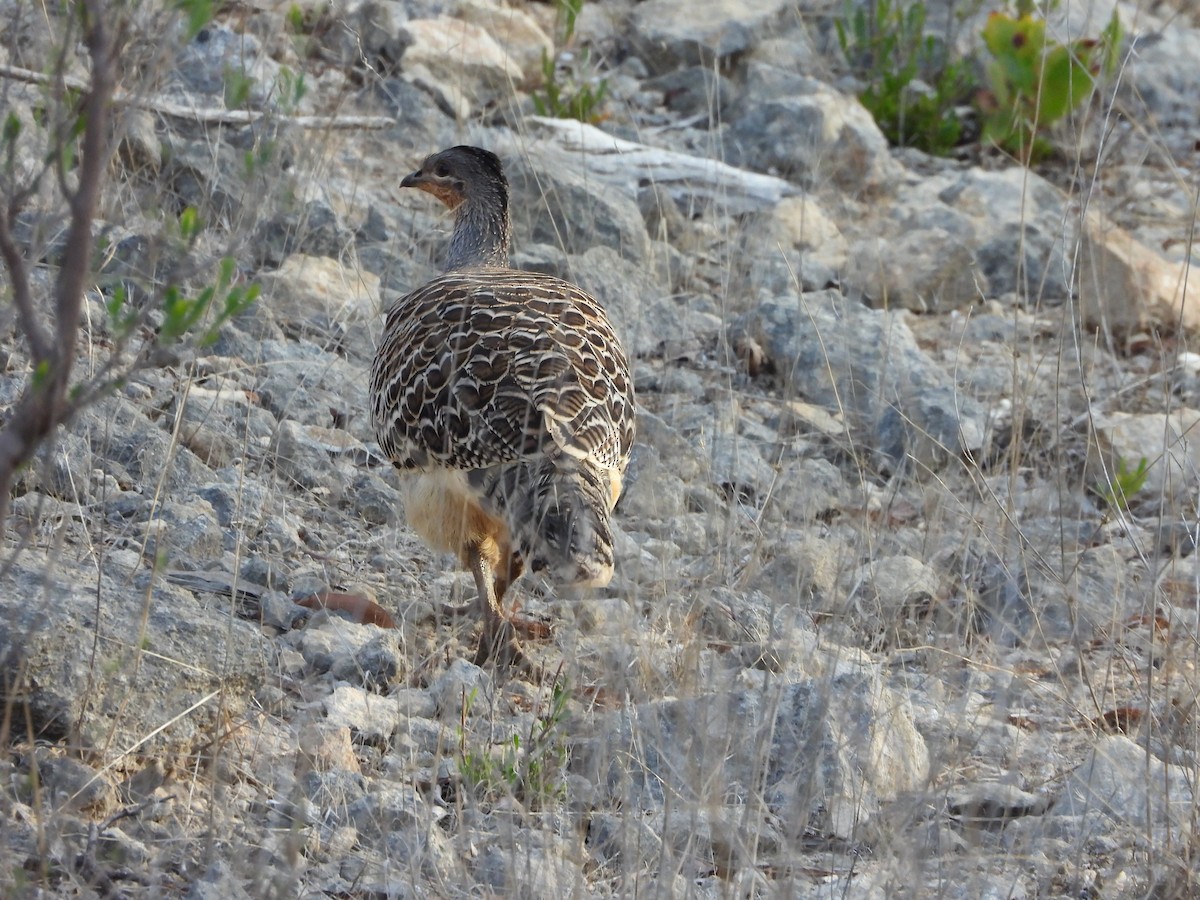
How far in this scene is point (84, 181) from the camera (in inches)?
102

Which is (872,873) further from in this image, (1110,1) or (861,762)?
(1110,1)

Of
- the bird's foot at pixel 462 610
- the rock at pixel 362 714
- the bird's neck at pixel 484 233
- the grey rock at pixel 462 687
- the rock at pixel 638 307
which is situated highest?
the bird's neck at pixel 484 233

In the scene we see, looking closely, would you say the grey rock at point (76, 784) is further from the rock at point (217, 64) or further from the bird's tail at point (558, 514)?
the rock at point (217, 64)

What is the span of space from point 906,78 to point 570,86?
6.89ft

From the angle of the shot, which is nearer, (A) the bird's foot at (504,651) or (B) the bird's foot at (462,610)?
(A) the bird's foot at (504,651)

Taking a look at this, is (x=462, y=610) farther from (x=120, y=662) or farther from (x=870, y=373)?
(x=870, y=373)

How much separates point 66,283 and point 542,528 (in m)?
1.95

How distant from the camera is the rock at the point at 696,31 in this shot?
10.3 meters

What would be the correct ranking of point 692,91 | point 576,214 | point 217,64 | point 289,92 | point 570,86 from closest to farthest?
point 289,92, point 576,214, point 217,64, point 570,86, point 692,91

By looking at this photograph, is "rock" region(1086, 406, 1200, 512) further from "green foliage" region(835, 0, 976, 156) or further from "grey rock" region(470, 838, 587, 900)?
"green foliage" region(835, 0, 976, 156)

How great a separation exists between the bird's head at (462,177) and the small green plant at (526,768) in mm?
2997

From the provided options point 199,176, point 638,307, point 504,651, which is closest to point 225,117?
point 199,176

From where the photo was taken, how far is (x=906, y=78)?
9.96 m

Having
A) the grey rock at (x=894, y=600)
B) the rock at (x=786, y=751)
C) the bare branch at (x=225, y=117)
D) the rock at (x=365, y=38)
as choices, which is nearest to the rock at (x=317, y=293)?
the bare branch at (x=225, y=117)
